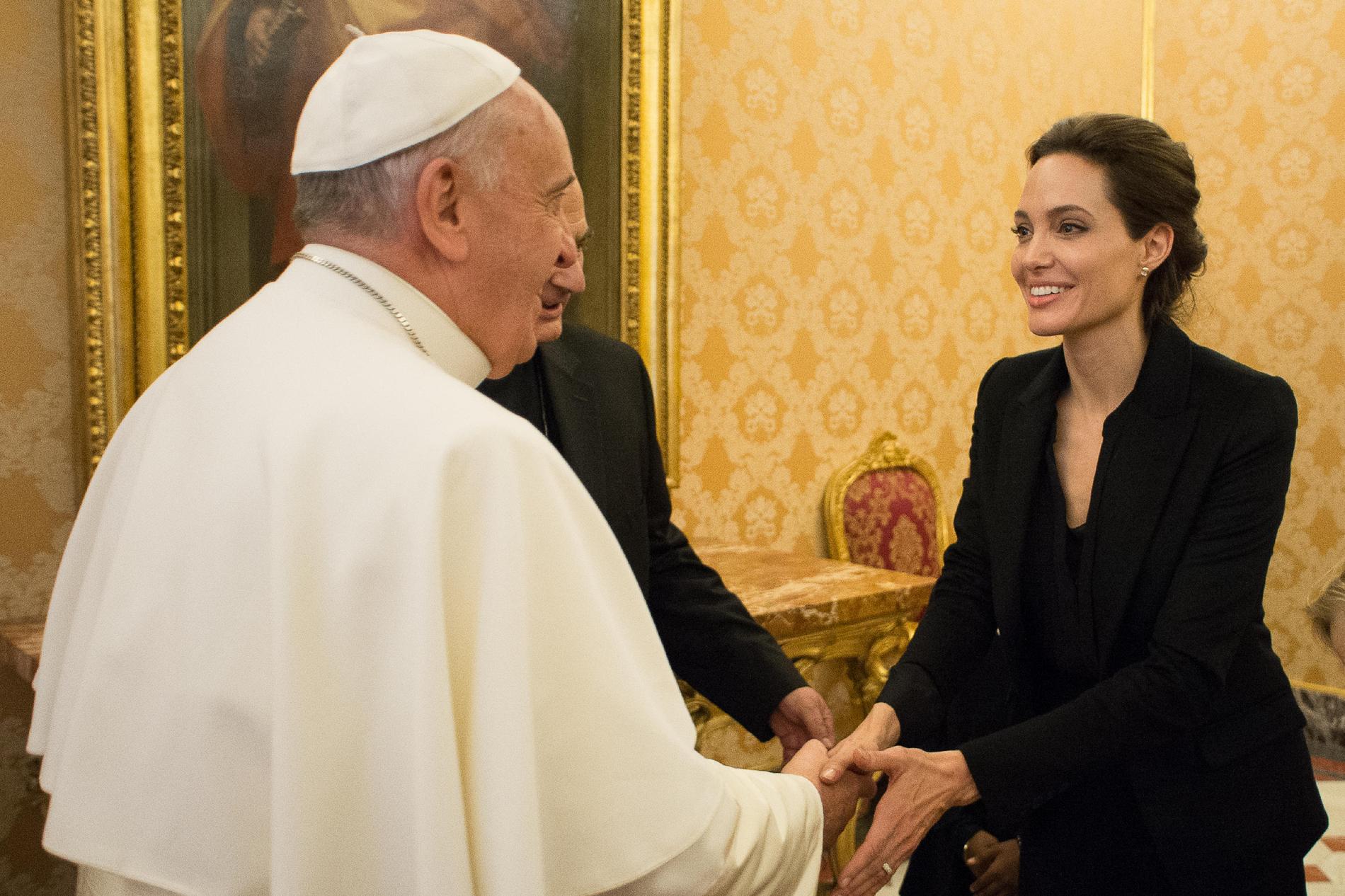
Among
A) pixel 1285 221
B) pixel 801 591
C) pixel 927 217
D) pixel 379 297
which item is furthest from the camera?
pixel 1285 221

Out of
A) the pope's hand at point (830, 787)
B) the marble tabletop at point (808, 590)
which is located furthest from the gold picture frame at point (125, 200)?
the pope's hand at point (830, 787)

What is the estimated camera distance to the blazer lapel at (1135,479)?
6.63 ft

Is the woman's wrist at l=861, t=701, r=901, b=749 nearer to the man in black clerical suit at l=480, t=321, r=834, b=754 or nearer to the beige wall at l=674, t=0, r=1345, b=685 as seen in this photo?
the man in black clerical suit at l=480, t=321, r=834, b=754

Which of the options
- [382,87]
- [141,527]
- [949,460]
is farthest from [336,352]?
[949,460]

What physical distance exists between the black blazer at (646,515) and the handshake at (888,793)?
0.38 meters

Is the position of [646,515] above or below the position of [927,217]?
below

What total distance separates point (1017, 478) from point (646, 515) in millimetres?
785

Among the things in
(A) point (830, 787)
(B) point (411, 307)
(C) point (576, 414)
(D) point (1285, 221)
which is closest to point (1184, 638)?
(A) point (830, 787)

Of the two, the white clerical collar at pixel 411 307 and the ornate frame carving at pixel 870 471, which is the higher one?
the white clerical collar at pixel 411 307

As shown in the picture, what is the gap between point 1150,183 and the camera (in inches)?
86.6

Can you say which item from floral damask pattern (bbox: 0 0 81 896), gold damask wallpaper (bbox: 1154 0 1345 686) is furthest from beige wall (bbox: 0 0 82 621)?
gold damask wallpaper (bbox: 1154 0 1345 686)

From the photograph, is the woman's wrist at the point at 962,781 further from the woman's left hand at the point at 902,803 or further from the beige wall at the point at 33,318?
the beige wall at the point at 33,318

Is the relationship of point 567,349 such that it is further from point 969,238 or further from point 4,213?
point 969,238

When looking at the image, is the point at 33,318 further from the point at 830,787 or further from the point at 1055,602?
the point at 1055,602
